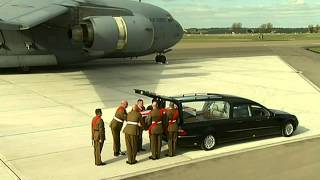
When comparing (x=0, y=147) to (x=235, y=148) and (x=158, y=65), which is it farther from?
(x=158, y=65)

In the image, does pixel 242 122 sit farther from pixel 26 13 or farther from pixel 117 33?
pixel 26 13

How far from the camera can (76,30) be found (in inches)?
726

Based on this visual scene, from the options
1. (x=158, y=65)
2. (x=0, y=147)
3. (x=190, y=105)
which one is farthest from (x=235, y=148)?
(x=158, y=65)

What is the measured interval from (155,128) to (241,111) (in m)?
2.96

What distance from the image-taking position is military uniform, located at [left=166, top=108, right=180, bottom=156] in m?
10.6

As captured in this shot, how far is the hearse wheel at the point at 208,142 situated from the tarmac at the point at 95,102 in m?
0.15

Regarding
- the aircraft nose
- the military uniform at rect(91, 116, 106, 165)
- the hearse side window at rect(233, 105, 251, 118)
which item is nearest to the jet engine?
the hearse side window at rect(233, 105, 251, 118)

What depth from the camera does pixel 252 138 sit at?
40.5 feet

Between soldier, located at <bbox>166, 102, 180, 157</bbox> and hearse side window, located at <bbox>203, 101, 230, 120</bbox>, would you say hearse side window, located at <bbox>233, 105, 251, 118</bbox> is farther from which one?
soldier, located at <bbox>166, 102, 180, 157</bbox>

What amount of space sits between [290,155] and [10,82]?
1733 centimetres

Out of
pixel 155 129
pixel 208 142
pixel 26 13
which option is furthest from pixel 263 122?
pixel 26 13

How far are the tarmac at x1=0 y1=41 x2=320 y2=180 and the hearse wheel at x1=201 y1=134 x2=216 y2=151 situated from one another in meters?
0.15

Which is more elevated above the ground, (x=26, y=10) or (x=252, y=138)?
(x=26, y=10)

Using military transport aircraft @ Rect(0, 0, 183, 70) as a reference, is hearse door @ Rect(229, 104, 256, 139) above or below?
below
